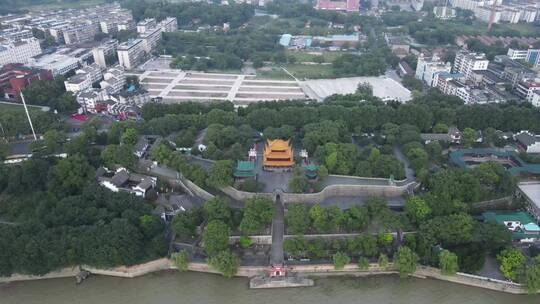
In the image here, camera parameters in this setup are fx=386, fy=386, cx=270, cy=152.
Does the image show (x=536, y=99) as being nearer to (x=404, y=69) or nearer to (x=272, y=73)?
(x=404, y=69)

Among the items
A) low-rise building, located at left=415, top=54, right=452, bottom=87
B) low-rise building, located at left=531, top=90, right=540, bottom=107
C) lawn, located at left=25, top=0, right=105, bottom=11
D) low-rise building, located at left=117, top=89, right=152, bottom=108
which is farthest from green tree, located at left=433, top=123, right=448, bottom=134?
lawn, located at left=25, top=0, right=105, bottom=11

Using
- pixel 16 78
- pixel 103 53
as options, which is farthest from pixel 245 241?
pixel 103 53

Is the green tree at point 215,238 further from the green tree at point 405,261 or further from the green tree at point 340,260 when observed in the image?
the green tree at point 405,261

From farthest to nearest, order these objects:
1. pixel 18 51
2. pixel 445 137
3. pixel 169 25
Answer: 1. pixel 169 25
2. pixel 18 51
3. pixel 445 137

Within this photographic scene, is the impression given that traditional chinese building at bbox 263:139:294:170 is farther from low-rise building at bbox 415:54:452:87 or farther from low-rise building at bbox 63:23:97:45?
low-rise building at bbox 63:23:97:45

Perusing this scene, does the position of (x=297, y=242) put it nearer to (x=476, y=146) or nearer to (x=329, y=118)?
(x=329, y=118)

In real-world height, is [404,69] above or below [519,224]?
above
